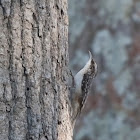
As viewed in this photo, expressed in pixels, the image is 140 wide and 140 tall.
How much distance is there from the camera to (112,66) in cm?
557

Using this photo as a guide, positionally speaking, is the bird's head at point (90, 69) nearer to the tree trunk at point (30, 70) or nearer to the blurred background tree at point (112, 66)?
the tree trunk at point (30, 70)

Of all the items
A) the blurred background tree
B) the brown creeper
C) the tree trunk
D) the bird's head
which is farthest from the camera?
the blurred background tree

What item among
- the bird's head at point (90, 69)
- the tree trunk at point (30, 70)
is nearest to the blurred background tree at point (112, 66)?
the bird's head at point (90, 69)

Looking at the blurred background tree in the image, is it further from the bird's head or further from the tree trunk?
the tree trunk

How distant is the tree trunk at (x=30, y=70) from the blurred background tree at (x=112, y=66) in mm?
2819

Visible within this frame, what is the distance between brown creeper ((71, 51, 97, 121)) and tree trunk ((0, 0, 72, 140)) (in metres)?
0.74

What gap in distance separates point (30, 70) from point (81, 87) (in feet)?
3.96

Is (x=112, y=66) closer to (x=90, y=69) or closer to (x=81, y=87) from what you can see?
(x=90, y=69)

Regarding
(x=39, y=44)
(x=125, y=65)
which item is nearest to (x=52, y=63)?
(x=39, y=44)

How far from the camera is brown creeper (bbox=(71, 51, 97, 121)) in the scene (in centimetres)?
349

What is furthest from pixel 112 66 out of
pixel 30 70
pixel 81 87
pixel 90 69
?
pixel 30 70

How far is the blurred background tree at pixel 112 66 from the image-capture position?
18.1 feet

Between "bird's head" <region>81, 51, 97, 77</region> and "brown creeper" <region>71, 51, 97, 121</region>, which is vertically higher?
"bird's head" <region>81, 51, 97, 77</region>

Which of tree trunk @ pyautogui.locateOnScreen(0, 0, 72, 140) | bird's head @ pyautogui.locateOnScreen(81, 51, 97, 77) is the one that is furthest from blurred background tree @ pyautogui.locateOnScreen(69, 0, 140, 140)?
tree trunk @ pyautogui.locateOnScreen(0, 0, 72, 140)
